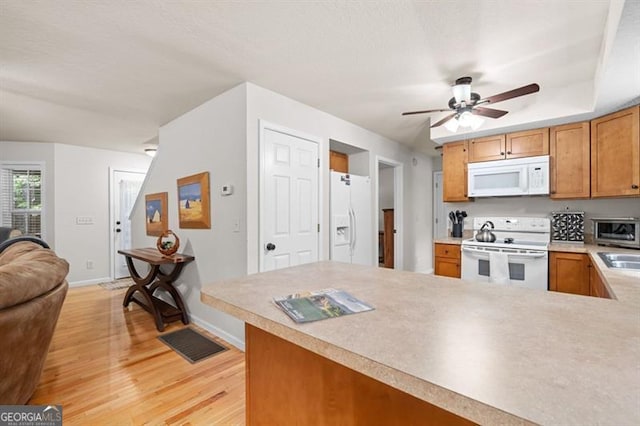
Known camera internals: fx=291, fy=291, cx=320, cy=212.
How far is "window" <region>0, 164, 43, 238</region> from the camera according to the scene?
182 inches

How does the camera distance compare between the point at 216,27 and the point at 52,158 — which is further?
the point at 52,158

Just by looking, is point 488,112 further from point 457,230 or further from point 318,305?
point 318,305

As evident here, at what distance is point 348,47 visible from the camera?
2105mm

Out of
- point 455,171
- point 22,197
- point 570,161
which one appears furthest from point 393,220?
point 22,197

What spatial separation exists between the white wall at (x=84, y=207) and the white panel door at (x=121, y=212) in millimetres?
105

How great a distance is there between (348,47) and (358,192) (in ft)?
6.53

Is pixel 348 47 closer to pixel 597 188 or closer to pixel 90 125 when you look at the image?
pixel 597 188

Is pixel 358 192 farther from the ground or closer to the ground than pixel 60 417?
farther from the ground

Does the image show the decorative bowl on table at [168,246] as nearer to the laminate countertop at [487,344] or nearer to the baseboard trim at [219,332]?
the baseboard trim at [219,332]

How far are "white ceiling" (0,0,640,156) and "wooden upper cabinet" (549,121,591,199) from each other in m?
0.30

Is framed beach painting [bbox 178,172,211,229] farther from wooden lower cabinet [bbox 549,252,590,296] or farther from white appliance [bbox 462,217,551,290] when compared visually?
wooden lower cabinet [bbox 549,252,590,296]

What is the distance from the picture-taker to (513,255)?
2.96m

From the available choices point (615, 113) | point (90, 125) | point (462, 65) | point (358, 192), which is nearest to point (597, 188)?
point (615, 113)

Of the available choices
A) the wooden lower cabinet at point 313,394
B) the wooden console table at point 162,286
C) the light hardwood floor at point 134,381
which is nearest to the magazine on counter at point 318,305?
the wooden lower cabinet at point 313,394
